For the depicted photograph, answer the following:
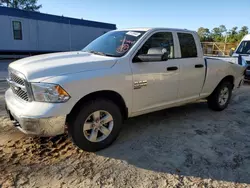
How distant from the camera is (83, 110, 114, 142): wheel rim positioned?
315 centimetres

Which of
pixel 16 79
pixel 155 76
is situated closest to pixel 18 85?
pixel 16 79

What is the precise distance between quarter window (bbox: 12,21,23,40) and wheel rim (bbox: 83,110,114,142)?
16174mm

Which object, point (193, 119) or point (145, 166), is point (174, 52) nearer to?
point (193, 119)

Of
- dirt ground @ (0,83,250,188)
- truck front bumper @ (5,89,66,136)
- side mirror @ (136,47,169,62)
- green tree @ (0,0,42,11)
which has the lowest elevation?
dirt ground @ (0,83,250,188)

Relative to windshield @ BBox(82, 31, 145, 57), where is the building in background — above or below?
above

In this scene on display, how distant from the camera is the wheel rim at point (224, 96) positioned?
209 inches

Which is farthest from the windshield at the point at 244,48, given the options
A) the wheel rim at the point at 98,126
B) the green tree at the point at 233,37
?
the green tree at the point at 233,37

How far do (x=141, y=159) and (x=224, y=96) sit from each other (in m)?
3.33

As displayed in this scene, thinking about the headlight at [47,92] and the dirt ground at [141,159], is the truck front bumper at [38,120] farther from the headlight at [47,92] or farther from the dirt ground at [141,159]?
the dirt ground at [141,159]

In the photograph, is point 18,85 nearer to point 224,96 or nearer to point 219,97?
point 219,97

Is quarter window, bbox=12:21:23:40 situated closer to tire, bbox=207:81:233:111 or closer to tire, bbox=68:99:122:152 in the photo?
tire, bbox=207:81:233:111

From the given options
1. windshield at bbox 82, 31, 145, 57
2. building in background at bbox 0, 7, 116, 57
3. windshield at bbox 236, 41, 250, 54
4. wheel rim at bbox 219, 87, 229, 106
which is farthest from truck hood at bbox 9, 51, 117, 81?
building in background at bbox 0, 7, 116, 57

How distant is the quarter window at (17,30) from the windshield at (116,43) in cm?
1484

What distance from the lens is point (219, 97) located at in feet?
17.3
